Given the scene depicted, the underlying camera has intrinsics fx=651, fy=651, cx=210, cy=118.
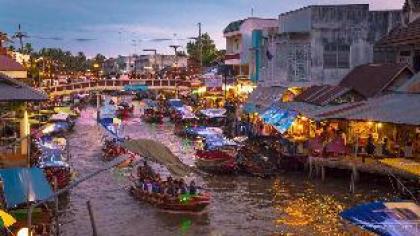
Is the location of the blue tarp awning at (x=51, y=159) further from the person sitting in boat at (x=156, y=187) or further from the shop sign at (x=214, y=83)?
the shop sign at (x=214, y=83)

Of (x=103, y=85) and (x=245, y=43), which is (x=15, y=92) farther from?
(x=103, y=85)

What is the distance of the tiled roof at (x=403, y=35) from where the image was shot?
48.2 metres

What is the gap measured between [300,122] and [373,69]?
7.42 m

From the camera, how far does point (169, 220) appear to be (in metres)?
33.2

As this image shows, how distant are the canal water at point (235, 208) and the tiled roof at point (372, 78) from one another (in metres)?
8.21

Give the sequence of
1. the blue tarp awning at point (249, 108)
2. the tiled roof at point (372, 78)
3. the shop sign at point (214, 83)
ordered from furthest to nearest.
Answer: the shop sign at point (214, 83) → the blue tarp awning at point (249, 108) → the tiled roof at point (372, 78)

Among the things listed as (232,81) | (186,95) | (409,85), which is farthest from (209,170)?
(186,95)

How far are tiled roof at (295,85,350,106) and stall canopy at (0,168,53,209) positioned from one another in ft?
84.8

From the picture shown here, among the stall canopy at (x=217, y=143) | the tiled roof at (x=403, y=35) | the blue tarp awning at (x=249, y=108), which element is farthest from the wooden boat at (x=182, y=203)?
the blue tarp awning at (x=249, y=108)

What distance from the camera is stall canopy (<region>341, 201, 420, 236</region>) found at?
20031 mm

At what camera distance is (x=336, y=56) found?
5359 cm

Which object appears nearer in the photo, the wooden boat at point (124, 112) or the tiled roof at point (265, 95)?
the tiled roof at point (265, 95)

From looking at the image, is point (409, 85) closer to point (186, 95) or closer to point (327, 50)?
point (327, 50)

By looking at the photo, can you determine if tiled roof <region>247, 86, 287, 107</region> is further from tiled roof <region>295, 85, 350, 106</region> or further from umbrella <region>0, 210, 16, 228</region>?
umbrella <region>0, 210, 16, 228</region>
